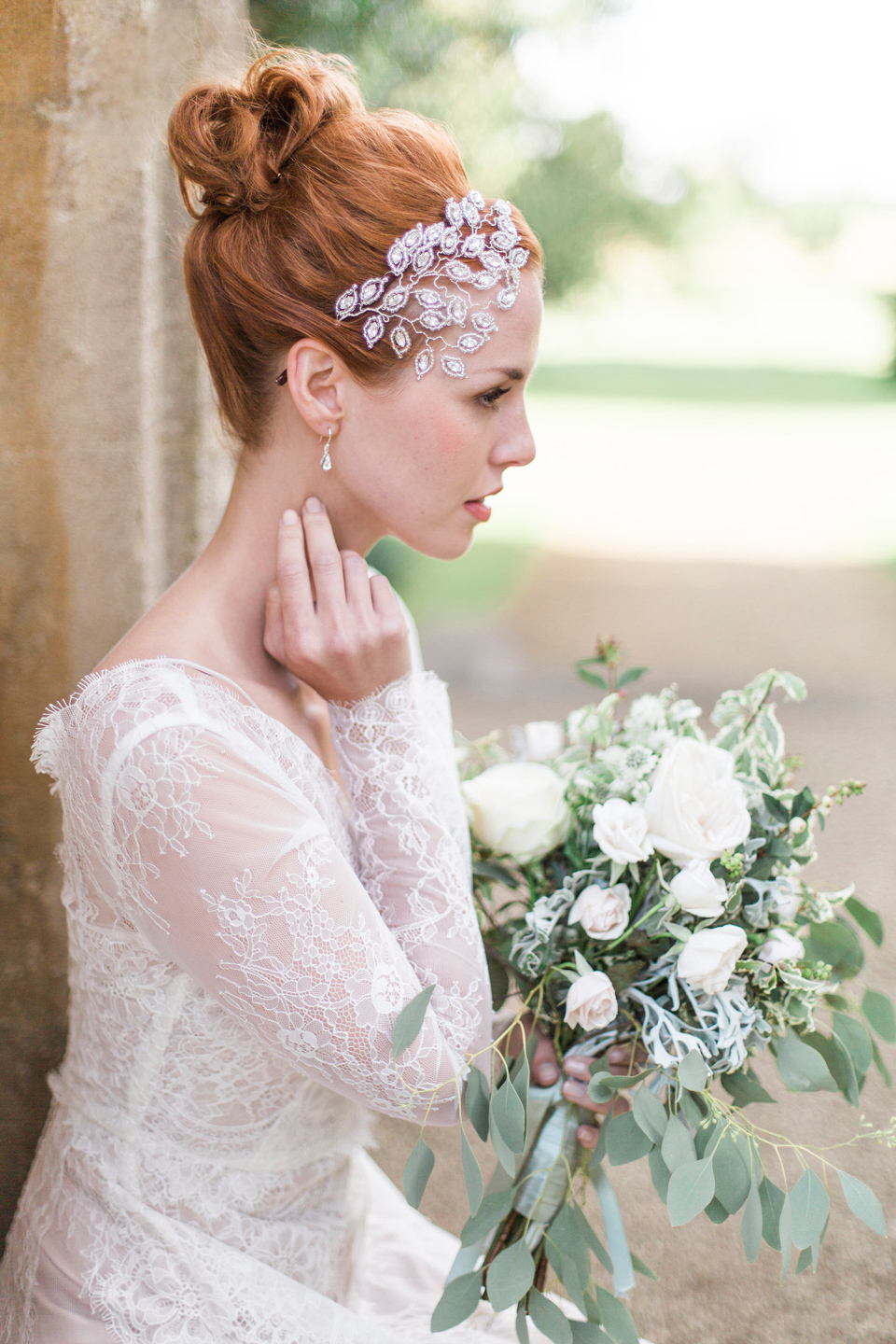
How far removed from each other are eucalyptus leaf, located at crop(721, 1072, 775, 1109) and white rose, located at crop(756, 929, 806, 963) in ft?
0.55

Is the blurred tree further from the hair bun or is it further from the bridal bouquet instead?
the bridal bouquet

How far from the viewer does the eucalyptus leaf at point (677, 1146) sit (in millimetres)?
1309

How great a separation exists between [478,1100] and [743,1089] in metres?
0.38

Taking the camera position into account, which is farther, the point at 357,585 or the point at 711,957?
the point at 357,585

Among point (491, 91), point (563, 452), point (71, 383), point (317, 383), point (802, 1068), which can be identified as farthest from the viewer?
point (563, 452)

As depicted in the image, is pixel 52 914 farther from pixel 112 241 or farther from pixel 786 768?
pixel 786 768

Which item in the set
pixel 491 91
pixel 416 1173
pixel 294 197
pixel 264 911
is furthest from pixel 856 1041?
pixel 491 91

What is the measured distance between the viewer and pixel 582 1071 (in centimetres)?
148

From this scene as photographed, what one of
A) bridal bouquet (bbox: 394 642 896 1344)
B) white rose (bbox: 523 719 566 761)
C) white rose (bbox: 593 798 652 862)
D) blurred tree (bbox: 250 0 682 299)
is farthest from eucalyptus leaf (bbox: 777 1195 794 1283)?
blurred tree (bbox: 250 0 682 299)

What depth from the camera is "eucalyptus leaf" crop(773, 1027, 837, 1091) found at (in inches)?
56.5

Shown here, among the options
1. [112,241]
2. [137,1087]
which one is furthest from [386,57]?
[137,1087]

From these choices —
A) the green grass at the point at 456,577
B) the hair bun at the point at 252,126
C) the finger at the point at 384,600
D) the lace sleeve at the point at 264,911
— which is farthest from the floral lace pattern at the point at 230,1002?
the green grass at the point at 456,577

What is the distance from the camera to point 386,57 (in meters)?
6.54

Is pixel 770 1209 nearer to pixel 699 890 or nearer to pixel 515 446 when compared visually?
pixel 699 890
